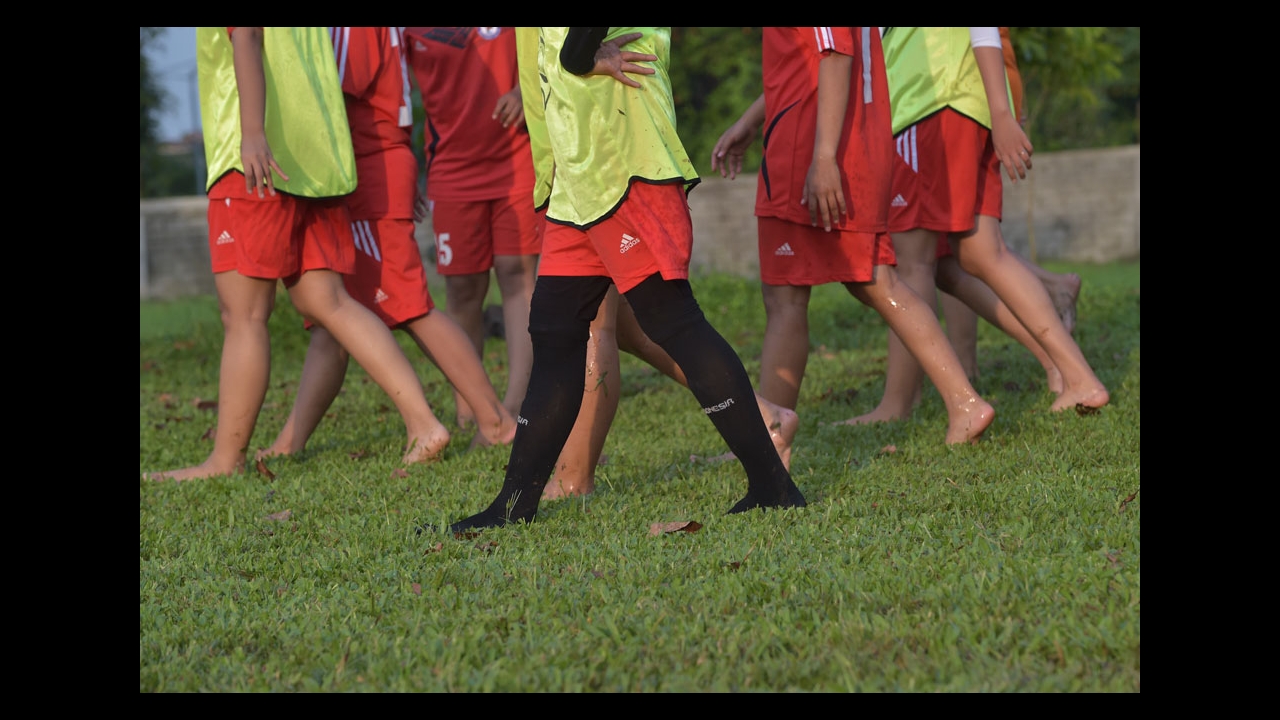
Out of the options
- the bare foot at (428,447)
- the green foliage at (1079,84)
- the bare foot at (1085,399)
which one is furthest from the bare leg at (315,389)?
the green foliage at (1079,84)

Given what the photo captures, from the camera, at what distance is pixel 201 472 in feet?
16.5

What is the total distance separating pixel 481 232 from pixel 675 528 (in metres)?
2.63

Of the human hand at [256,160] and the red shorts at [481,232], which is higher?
the human hand at [256,160]

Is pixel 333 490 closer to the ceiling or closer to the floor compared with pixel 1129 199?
closer to the ceiling

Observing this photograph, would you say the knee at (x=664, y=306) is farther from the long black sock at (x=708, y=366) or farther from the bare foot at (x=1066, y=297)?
the bare foot at (x=1066, y=297)

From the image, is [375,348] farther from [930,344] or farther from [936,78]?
[936,78]

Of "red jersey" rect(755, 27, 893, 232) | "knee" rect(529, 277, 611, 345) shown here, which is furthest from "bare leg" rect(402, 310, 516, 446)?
"knee" rect(529, 277, 611, 345)

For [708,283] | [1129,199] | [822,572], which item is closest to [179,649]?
[822,572]

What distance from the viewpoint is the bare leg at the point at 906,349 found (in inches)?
206

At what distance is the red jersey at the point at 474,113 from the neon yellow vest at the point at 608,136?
6.98 ft

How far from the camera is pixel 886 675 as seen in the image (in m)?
2.34

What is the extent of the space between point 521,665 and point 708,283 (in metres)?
9.06
